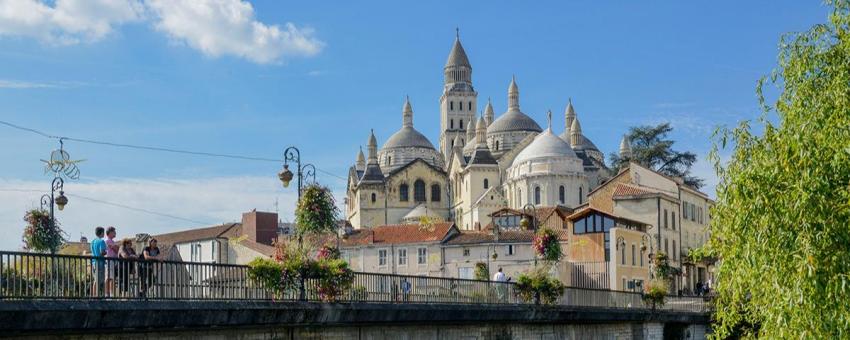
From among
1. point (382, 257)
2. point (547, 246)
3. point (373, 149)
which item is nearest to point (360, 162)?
point (373, 149)

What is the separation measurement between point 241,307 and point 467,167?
132 meters

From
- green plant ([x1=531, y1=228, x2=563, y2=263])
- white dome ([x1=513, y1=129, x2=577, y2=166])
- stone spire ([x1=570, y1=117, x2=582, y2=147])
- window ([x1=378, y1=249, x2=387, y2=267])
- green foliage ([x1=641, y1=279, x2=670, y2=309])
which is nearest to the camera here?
green plant ([x1=531, y1=228, x2=563, y2=263])

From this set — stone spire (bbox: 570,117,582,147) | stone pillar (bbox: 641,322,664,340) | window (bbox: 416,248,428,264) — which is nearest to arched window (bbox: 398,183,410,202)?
stone spire (bbox: 570,117,582,147)

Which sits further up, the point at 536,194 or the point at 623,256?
the point at 536,194

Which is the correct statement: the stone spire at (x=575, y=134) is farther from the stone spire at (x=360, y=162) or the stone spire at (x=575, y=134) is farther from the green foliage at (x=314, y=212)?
the green foliage at (x=314, y=212)

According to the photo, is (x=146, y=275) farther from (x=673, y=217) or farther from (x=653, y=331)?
(x=673, y=217)

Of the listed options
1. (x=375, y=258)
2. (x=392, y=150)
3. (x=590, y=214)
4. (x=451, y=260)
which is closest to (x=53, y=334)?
(x=590, y=214)

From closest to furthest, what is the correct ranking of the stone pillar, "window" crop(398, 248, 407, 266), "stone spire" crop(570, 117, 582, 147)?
the stone pillar, "window" crop(398, 248, 407, 266), "stone spire" crop(570, 117, 582, 147)

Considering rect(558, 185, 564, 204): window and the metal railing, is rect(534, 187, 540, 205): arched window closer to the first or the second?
rect(558, 185, 564, 204): window

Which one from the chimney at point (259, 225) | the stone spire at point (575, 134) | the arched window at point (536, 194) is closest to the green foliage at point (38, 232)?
the chimney at point (259, 225)

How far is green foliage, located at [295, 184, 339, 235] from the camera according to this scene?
113ft

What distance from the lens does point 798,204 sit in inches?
828

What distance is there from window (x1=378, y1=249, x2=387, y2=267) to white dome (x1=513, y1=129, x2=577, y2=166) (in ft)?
156

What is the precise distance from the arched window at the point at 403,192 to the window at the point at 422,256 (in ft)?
233
